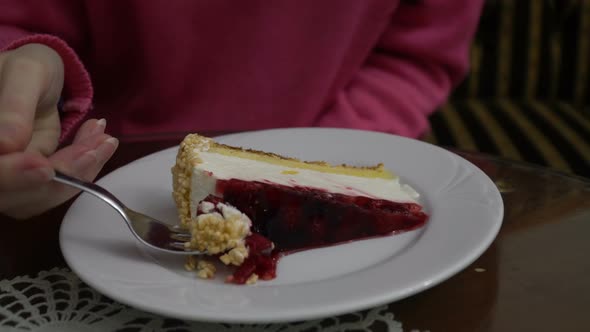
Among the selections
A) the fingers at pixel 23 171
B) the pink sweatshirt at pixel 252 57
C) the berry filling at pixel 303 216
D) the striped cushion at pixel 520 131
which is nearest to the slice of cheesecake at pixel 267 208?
the berry filling at pixel 303 216

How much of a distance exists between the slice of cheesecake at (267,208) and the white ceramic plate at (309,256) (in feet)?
0.05

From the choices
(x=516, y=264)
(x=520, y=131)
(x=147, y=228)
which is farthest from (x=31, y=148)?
(x=520, y=131)

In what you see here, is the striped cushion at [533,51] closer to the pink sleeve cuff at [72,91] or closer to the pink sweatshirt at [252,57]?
the pink sweatshirt at [252,57]

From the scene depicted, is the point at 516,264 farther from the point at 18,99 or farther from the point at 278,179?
the point at 18,99

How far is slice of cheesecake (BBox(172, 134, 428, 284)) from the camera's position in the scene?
524 mm

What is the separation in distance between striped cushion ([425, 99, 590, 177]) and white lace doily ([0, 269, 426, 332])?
0.99 metres

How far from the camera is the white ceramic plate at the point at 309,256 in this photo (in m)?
0.45

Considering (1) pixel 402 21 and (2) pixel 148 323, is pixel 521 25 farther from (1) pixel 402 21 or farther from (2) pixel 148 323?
(2) pixel 148 323

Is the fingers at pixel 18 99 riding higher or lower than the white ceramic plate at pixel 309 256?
higher

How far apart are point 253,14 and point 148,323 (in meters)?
0.65

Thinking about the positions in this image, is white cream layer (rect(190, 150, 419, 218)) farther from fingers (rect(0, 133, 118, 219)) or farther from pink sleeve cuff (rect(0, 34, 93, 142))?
pink sleeve cuff (rect(0, 34, 93, 142))

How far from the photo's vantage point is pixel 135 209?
63cm

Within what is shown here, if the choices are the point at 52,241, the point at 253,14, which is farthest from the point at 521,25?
the point at 52,241

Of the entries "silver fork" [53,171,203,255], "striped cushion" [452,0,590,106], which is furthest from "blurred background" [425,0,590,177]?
"silver fork" [53,171,203,255]
